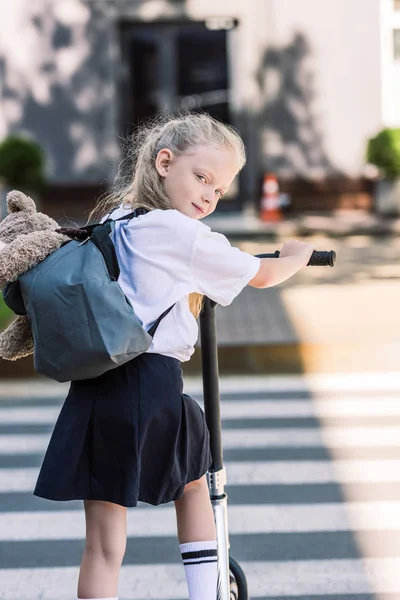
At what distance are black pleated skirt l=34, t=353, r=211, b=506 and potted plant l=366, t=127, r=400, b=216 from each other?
12952 mm

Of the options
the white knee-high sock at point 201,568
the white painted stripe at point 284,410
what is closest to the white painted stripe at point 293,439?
the white painted stripe at point 284,410

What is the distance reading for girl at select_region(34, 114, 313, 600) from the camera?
256 centimetres

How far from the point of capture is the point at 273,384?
7258 millimetres

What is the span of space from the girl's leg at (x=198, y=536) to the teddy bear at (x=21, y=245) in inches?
23.8

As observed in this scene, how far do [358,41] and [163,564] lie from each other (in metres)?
13.1

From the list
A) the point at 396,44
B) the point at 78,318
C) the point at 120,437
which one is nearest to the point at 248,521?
the point at 120,437

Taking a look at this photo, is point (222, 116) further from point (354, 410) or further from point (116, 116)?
point (354, 410)

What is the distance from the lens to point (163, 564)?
4094 mm

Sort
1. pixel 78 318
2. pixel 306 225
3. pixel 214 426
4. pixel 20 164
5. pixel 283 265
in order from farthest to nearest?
1. pixel 20 164
2. pixel 306 225
3. pixel 214 426
4. pixel 283 265
5. pixel 78 318

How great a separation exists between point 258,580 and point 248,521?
2.15 feet

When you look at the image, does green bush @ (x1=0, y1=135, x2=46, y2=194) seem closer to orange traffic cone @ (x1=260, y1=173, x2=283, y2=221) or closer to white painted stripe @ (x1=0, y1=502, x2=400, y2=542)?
orange traffic cone @ (x1=260, y1=173, x2=283, y2=221)

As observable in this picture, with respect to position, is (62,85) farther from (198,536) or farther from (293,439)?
(198,536)

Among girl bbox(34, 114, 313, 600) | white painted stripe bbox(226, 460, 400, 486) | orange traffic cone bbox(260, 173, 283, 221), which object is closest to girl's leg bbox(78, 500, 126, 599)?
girl bbox(34, 114, 313, 600)

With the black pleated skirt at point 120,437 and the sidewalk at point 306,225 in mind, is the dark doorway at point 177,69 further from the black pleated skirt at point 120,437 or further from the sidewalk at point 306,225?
the black pleated skirt at point 120,437
